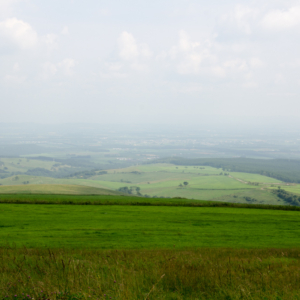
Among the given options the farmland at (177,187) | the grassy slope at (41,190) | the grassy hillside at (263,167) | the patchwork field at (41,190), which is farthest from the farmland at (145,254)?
the grassy hillside at (263,167)

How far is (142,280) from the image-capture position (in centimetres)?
465

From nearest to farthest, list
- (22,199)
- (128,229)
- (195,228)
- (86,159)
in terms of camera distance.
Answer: (128,229) < (195,228) < (22,199) < (86,159)

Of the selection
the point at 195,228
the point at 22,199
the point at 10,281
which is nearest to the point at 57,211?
the point at 22,199

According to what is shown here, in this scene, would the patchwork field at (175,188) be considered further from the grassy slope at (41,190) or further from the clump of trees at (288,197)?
the clump of trees at (288,197)

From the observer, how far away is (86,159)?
16500 cm

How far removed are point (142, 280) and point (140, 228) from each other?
26.1 ft

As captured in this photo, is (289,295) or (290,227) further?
(290,227)

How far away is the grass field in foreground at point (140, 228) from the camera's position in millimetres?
10016

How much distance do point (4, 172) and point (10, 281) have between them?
420 ft

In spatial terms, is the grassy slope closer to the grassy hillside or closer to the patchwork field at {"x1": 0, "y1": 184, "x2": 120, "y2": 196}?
the patchwork field at {"x1": 0, "y1": 184, "x2": 120, "y2": 196}

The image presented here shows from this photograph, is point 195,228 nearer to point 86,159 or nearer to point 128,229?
point 128,229

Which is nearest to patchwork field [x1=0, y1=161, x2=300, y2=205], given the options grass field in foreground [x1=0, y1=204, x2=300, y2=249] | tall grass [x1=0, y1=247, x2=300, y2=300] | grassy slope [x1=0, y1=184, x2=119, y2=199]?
grassy slope [x1=0, y1=184, x2=119, y2=199]

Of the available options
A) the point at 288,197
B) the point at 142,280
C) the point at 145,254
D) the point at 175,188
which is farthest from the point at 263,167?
the point at 142,280

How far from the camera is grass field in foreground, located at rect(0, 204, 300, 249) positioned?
10016 mm
